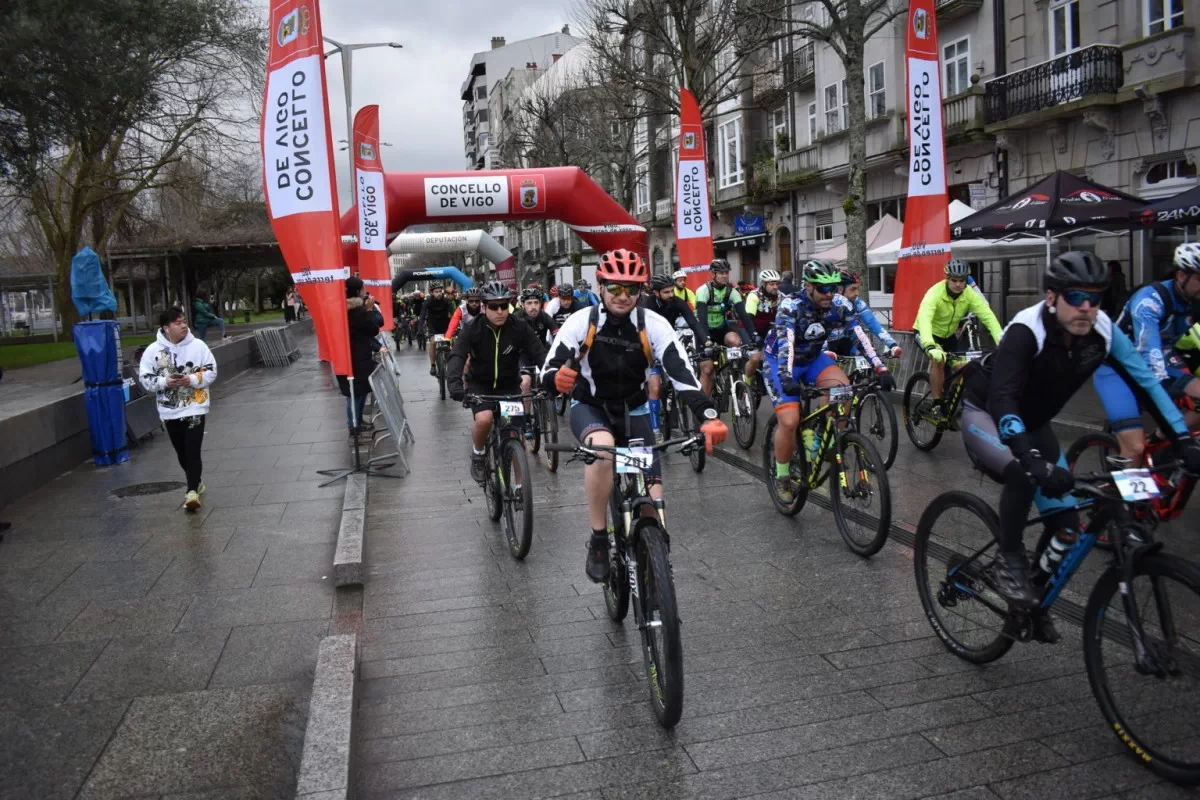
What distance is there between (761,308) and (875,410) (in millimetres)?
4720

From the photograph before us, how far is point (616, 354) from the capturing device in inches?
208

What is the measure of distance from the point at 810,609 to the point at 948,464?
444 centimetres

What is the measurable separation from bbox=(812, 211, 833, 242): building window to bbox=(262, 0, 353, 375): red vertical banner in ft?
80.9

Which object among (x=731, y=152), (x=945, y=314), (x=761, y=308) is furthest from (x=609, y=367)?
(x=731, y=152)

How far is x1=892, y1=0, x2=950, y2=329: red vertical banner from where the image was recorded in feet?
40.9

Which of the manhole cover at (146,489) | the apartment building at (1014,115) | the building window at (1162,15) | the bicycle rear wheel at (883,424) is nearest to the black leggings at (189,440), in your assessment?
the manhole cover at (146,489)

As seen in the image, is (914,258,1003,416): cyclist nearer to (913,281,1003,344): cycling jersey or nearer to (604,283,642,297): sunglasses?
(913,281,1003,344): cycling jersey

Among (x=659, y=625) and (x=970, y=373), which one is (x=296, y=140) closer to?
(x=970, y=373)

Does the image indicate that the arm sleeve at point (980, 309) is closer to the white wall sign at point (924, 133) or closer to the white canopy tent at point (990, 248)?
the white wall sign at point (924, 133)

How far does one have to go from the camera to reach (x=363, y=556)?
691cm

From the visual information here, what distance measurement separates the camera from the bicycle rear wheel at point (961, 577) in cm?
434

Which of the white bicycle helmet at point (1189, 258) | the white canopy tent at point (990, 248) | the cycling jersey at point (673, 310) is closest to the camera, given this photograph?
the white bicycle helmet at point (1189, 258)

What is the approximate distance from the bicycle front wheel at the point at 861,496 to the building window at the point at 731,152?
32031mm

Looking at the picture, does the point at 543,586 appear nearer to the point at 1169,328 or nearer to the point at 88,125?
the point at 1169,328
